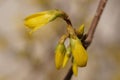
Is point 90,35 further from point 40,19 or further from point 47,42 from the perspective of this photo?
point 47,42

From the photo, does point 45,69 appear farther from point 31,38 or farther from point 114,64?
point 114,64

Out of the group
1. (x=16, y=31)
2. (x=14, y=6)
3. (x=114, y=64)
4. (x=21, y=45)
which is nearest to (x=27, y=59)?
(x=21, y=45)

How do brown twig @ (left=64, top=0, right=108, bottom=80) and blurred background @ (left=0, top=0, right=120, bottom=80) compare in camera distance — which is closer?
brown twig @ (left=64, top=0, right=108, bottom=80)

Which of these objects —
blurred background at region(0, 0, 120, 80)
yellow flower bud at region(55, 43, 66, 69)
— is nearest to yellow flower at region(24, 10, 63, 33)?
yellow flower bud at region(55, 43, 66, 69)

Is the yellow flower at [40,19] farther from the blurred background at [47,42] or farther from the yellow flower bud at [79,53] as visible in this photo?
the blurred background at [47,42]

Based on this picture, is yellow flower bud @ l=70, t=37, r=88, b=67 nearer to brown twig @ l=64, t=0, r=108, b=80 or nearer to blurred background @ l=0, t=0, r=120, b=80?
brown twig @ l=64, t=0, r=108, b=80

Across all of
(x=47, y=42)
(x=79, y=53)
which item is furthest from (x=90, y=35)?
(x=47, y=42)
